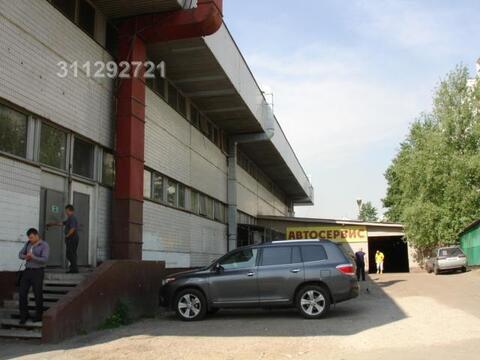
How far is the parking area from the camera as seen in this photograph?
8.72m

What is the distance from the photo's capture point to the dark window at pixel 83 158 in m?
13.6

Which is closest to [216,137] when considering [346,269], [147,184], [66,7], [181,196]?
[181,196]

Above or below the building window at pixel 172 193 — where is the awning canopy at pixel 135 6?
above

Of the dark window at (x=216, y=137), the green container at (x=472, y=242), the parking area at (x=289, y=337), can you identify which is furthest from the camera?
the green container at (x=472, y=242)

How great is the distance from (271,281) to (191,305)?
73.3 inches

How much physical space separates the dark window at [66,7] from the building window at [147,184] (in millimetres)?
5102

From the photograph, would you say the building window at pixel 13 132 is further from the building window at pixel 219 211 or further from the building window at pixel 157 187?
the building window at pixel 219 211

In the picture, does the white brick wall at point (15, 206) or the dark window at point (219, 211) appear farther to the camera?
the dark window at point (219, 211)

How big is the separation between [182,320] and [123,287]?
5.03 ft

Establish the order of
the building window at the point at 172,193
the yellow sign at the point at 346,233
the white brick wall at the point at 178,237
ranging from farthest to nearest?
the yellow sign at the point at 346,233 < the building window at the point at 172,193 < the white brick wall at the point at 178,237

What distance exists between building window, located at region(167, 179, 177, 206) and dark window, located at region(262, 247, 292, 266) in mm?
6324

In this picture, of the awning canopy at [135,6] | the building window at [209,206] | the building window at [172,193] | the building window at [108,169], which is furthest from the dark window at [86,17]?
the building window at [209,206]

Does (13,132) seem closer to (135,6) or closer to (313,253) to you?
(135,6)

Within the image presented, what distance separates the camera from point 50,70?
12.4 metres
